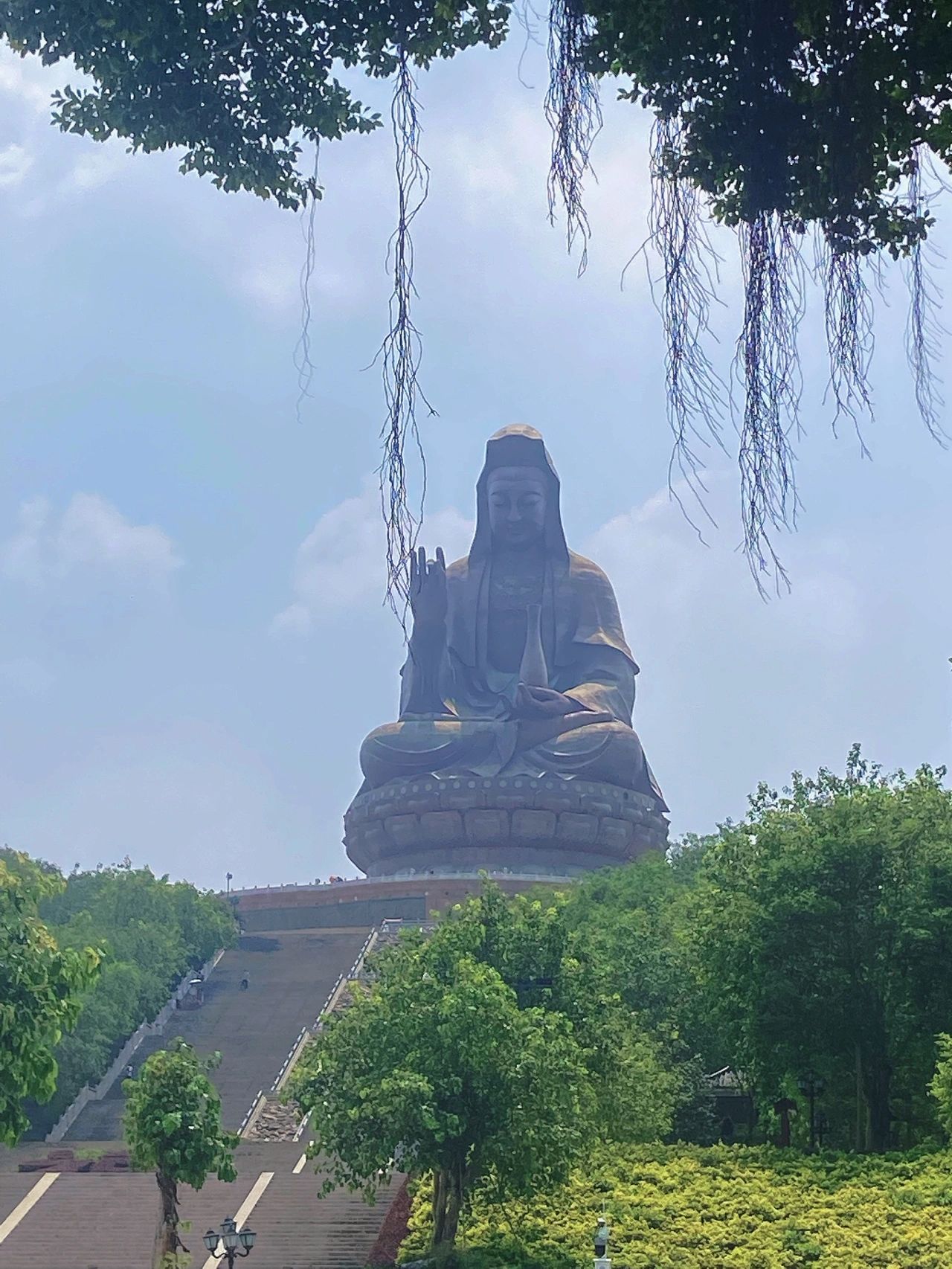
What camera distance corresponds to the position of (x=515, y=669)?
Result: 49094 mm

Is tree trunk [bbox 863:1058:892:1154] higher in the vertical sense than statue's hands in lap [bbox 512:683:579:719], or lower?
lower

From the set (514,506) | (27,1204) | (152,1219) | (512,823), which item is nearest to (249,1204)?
(152,1219)

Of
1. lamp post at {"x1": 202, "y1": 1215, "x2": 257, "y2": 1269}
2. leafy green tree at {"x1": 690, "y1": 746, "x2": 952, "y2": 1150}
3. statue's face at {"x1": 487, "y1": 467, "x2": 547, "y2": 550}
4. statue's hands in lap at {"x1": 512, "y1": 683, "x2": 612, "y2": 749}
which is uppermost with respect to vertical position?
→ statue's face at {"x1": 487, "y1": 467, "x2": 547, "y2": 550}

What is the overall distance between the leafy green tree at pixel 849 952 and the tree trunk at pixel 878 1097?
17mm

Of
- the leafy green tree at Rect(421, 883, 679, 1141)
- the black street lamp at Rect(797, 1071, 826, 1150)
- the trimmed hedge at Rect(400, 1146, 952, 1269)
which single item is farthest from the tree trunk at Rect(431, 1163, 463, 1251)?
the black street lamp at Rect(797, 1071, 826, 1150)

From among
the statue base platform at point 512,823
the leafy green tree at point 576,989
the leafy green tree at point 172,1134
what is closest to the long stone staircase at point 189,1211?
the leafy green tree at point 172,1134

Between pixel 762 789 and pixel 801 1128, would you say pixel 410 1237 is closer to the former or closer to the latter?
pixel 801 1128

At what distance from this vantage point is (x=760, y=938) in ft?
65.9

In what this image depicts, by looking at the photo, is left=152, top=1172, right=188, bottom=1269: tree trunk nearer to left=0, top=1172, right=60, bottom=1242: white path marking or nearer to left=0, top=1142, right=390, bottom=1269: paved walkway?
left=0, top=1142, right=390, bottom=1269: paved walkway

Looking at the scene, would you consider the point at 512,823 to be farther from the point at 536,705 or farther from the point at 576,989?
the point at 576,989

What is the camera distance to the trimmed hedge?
14.8 metres

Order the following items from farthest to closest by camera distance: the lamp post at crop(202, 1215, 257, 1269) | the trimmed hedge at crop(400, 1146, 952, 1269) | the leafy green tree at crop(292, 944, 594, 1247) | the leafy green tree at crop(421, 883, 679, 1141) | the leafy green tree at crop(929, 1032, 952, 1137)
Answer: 1. the leafy green tree at crop(421, 883, 679, 1141)
2. the leafy green tree at crop(292, 944, 594, 1247)
3. the leafy green tree at crop(929, 1032, 952, 1137)
4. the lamp post at crop(202, 1215, 257, 1269)
5. the trimmed hedge at crop(400, 1146, 952, 1269)

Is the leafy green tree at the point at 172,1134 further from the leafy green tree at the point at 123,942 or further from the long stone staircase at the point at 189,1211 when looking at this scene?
the leafy green tree at the point at 123,942

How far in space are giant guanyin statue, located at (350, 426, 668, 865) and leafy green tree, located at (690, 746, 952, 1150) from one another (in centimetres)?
2519
